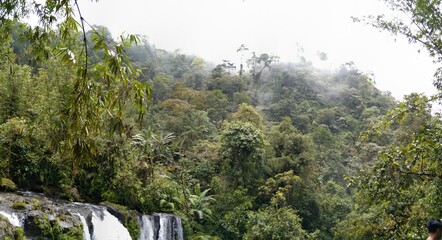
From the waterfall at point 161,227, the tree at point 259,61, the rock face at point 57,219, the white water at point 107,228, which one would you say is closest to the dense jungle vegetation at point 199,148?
Answer: the waterfall at point 161,227

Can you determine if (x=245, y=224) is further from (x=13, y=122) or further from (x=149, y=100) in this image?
(x=149, y=100)

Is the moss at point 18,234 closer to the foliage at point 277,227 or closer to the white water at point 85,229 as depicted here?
the white water at point 85,229

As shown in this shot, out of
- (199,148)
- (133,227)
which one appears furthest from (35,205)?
(199,148)

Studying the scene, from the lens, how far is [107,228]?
11281mm

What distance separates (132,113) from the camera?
71.8 feet

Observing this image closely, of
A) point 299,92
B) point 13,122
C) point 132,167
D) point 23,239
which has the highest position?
point 299,92

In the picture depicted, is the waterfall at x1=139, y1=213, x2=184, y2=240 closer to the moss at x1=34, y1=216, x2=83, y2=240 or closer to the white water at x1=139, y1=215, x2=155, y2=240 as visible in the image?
the white water at x1=139, y1=215, x2=155, y2=240

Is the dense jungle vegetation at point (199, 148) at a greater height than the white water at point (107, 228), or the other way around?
the dense jungle vegetation at point (199, 148)

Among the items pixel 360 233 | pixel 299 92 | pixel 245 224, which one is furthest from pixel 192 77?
pixel 360 233

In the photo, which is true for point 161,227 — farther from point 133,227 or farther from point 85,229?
point 85,229

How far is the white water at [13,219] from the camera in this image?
856 cm

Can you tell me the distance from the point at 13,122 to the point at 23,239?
3687mm

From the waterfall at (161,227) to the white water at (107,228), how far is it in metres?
1.31

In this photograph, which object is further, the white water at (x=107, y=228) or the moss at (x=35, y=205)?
the white water at (x=107, y=228)
